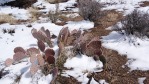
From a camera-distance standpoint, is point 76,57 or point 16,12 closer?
point 76,57

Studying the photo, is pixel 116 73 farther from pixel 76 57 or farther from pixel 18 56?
pixel 18 56

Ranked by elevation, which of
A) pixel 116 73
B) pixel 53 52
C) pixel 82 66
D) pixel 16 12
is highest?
pixel 53 52

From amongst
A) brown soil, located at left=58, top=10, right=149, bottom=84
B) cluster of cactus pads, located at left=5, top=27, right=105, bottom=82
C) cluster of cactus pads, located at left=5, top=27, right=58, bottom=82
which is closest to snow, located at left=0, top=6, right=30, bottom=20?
cluster of cactus pads, located at left=5, top=27, right=105, bottom=82

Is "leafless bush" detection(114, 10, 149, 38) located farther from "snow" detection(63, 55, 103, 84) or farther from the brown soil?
"snow" detection(63, 55, 103, 84)

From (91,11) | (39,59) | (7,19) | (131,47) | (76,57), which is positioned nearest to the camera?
(39,59)

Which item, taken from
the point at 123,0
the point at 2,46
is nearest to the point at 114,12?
the point at 123,0

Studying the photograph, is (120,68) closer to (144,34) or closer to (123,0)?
(144,34)

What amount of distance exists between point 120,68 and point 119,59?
349mm

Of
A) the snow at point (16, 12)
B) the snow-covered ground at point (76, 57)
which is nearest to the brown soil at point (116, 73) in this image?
the snow-covered ground at point (76, 57)

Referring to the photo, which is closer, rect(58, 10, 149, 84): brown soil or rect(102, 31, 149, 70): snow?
rect(58, 10, 149, 84): brown soil

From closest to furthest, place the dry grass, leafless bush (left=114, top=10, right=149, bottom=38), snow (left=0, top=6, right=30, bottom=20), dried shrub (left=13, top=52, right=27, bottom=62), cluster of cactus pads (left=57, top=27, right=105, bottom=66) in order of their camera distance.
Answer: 1. dried shrub (left=13, top=52, right=27, bottom=62)
2. cluster of cactus pads (left=57, top=27, right=105, bottom=66)
3. leafless bush (left=114, top=10, right=149, bottom=38)
4. the dry grass
5. snow (left=0, top=6, right=30, bottom=20)

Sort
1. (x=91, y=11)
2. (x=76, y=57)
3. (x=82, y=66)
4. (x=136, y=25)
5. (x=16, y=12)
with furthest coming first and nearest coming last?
(x=16, y=12) → (x=91, y=11) → (x=136, y=25) → (x=76, y=57) → (x=82, y=66)

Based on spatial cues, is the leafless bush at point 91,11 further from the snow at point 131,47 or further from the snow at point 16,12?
the snow at point 16,12

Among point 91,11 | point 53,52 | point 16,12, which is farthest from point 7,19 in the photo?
point 53,52
